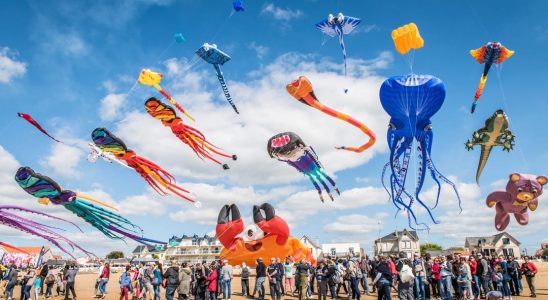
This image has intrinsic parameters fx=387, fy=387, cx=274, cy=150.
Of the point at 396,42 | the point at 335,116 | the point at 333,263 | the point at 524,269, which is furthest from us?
the point at 335,116

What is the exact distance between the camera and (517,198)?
61.9 feet

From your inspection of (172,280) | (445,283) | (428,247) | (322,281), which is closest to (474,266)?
(445,283)

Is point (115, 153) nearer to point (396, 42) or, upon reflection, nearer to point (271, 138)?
point (271, 138)

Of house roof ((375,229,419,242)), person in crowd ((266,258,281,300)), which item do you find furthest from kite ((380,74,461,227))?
house roof ((375,229,419,242))

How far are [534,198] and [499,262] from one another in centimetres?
744

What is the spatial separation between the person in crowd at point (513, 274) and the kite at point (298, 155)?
785 centimetres

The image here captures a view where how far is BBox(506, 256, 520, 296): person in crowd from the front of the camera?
524 inches

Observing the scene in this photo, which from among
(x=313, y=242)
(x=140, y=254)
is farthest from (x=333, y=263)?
(x=140, y=254)

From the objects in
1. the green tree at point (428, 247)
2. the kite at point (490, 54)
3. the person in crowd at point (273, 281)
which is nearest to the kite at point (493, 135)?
the kite at point (490, 54)

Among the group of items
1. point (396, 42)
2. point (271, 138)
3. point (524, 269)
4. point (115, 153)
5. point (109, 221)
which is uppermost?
point (396, 42)

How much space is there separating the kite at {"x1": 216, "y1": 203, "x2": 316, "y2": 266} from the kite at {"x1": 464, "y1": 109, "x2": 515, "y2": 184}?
11.3 m

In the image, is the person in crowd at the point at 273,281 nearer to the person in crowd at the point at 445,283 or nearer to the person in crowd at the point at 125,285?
the person in crowd at the point at 125,285

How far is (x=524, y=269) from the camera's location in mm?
13336

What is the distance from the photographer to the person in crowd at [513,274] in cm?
1331
